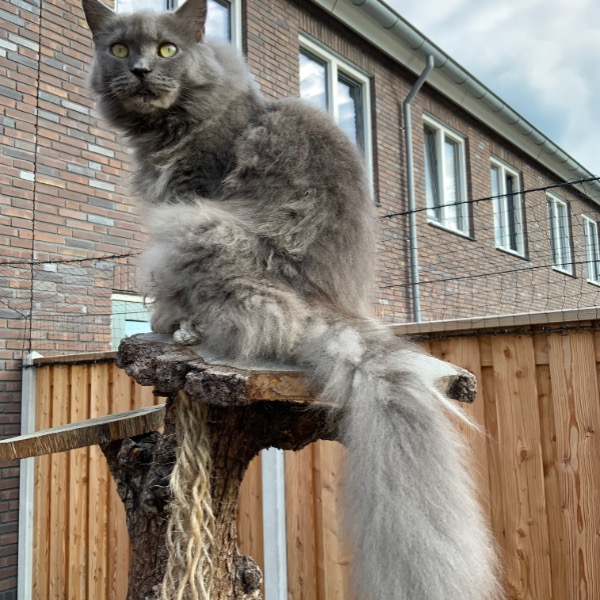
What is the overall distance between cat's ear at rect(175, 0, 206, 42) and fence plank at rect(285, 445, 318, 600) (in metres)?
1.91

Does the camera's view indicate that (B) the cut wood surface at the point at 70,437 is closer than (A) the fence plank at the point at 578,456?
Yes

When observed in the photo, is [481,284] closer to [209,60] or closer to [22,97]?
[22,97]

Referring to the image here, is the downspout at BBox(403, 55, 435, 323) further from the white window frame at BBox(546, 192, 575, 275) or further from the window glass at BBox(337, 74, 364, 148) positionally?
the white window frame at BBox(546, 192, 575, 275)

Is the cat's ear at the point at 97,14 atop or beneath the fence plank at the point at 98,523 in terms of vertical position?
atop

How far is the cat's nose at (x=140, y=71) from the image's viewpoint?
5.98ft

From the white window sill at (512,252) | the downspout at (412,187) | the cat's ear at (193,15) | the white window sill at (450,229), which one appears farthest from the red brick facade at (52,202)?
the white window sill at (512,252)

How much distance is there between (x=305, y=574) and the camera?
10.1ft

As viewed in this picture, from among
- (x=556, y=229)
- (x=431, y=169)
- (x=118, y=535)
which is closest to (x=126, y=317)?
(x=118, y=535)

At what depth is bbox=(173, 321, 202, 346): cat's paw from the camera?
1634mm

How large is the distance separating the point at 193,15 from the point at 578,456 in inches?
82.4

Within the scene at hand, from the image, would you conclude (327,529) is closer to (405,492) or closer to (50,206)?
(405,492)

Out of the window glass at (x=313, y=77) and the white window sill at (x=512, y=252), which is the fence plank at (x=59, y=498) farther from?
the white window sill at (x=512, y=252)

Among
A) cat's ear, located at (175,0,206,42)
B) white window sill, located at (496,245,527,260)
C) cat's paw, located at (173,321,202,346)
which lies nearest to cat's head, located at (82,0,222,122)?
cat's ear, located at (175,0,206,42)

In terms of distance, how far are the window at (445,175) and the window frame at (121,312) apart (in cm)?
479
